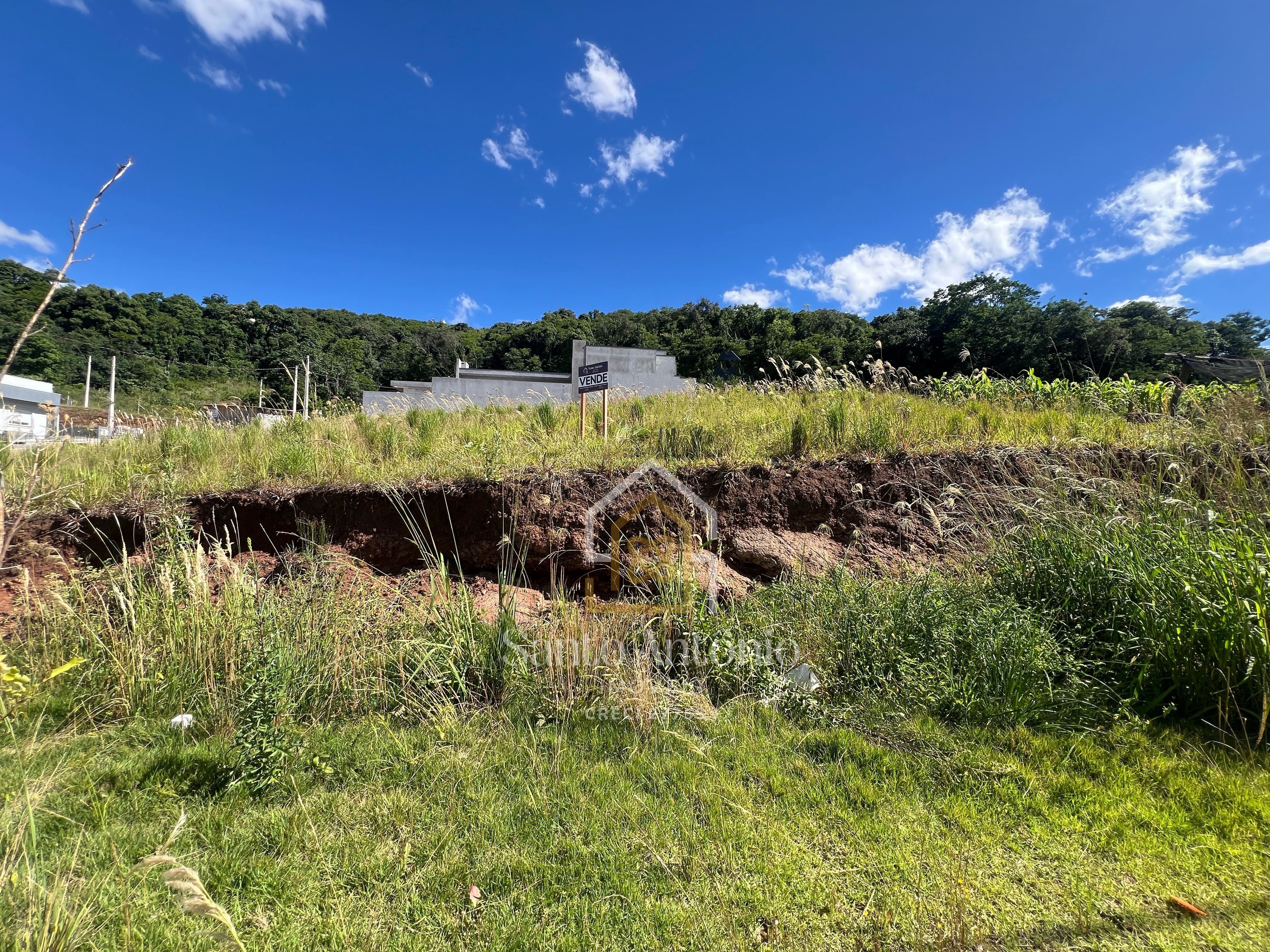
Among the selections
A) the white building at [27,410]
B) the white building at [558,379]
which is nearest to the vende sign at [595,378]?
the white building at [27,410]

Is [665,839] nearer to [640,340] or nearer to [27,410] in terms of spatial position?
[27,410]

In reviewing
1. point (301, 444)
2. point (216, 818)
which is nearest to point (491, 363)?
point (301, 444)

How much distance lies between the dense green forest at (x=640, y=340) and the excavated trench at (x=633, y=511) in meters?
17.5

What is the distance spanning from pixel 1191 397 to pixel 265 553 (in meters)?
8.88

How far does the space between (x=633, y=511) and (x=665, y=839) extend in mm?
2695

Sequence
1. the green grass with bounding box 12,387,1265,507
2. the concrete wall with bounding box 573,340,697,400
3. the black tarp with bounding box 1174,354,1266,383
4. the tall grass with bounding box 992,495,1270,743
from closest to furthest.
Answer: the tall grass with bounding box 992,495,1270,743, the green grass with bounding box 12,387,1265,507, the black tarp with bounding box 1174,354,1266,383, the concrete wall with bounding box 573,340,697,400

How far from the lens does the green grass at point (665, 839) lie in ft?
5.30

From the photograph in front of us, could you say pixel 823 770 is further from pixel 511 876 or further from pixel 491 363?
pixel 491 363

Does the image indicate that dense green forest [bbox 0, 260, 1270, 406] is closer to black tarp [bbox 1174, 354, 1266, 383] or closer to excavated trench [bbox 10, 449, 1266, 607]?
black tarp [bbox 1174, 354, 1266, 383]

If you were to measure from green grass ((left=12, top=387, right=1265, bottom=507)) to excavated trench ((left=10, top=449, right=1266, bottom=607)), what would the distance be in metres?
0.19

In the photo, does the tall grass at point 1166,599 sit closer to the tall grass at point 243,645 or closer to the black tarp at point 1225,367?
the tall grass at point 243,645

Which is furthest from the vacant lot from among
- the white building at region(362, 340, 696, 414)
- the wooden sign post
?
the white building at region(362, 340, 696, 414)

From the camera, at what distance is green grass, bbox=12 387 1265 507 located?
15.4ft

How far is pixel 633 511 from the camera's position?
4.41 metres
